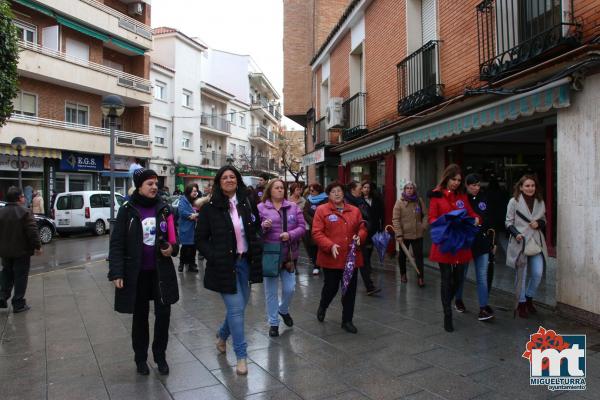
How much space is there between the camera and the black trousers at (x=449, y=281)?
16.8ft

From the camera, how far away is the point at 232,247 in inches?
158

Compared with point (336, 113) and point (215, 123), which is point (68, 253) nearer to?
point (336, 113)

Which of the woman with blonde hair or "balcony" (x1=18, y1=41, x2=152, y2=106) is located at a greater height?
"balcony" (x1=18, y1=41, x2=152, y2=106)

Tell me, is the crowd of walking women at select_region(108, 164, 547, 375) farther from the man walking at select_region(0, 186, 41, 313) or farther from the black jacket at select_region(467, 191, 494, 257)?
the man walking at select_region(0, 186, 41, 313)

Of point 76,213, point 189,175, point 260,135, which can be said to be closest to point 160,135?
point 189,175

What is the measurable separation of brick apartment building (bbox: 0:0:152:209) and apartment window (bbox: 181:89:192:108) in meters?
7.03

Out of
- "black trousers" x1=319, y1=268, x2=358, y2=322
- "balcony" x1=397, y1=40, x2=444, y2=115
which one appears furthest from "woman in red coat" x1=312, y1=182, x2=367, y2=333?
"balcony" x1=397, y1=40, x2=444, y2=115

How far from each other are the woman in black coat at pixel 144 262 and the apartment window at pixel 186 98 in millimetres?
32227

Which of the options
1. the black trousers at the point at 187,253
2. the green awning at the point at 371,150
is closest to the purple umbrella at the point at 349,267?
the black trousers at the point at 187,253

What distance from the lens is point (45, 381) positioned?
3898mm

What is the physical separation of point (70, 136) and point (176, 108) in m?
11.8

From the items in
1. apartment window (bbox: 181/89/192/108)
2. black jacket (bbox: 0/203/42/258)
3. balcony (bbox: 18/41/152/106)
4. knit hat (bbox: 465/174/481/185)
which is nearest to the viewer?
knit hat (bbox: 465/174/481/185)

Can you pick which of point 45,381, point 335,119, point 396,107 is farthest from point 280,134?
point 45,381

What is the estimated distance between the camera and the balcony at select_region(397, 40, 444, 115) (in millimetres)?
8883
